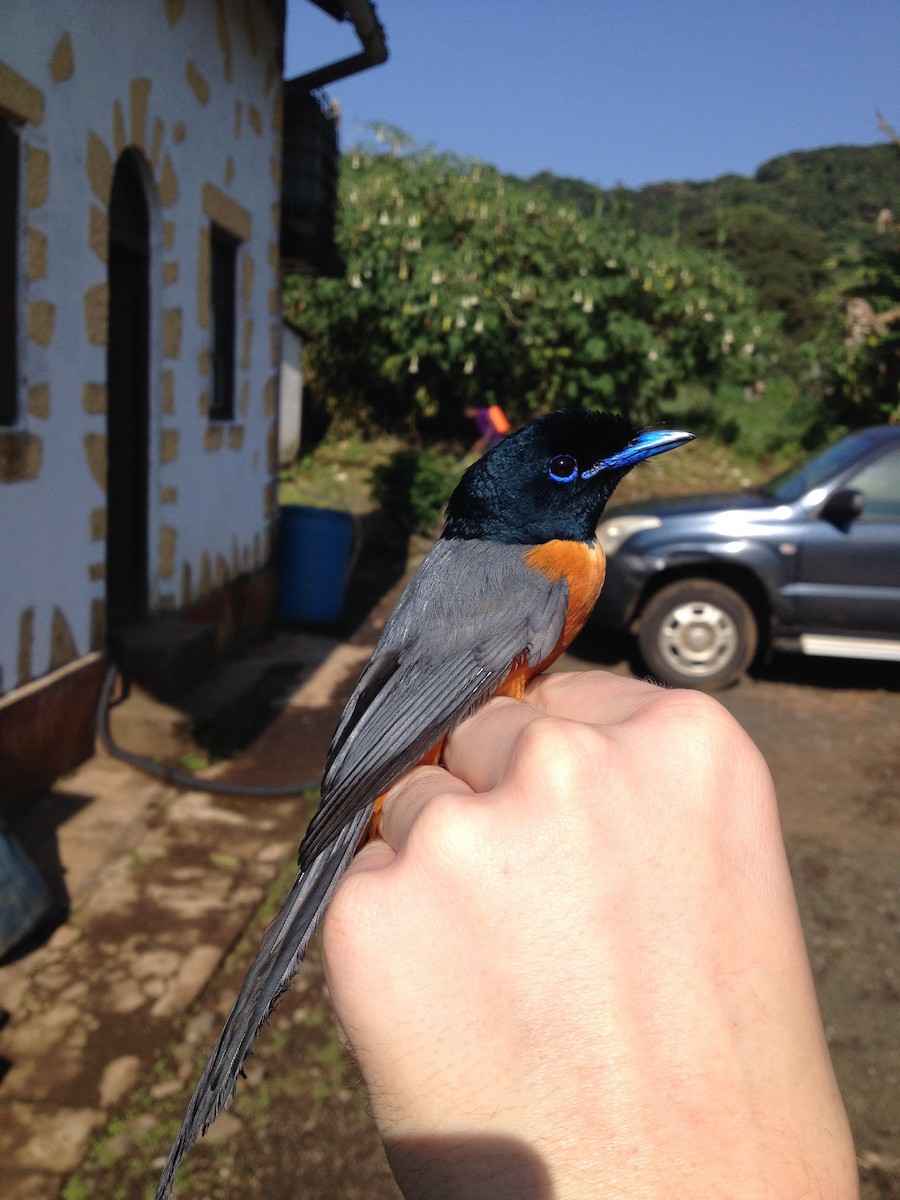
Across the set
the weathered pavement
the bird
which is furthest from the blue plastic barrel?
the bird

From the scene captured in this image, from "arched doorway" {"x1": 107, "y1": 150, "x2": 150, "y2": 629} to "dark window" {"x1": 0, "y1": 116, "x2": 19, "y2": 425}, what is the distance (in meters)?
1.60

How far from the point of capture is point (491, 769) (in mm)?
1428

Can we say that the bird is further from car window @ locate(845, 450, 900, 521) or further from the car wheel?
car window @ locate(845, 450, 900, 521)

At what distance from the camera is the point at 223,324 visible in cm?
810

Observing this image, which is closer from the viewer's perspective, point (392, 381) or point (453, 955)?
point (453, 955)

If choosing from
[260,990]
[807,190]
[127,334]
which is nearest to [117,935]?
[260,990]

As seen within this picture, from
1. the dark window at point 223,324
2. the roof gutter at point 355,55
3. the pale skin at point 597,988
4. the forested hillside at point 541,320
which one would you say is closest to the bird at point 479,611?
the pale skin at point 597,988

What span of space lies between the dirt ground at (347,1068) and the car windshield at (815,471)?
2.72 meters

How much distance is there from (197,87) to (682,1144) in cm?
739

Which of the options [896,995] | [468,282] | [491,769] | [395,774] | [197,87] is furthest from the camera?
[468,282]

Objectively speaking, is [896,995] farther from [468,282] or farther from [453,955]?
[468,282]

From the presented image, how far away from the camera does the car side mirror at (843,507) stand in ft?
23.3

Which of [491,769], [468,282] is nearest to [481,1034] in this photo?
Answer: [491,769]

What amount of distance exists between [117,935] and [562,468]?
290 cm
